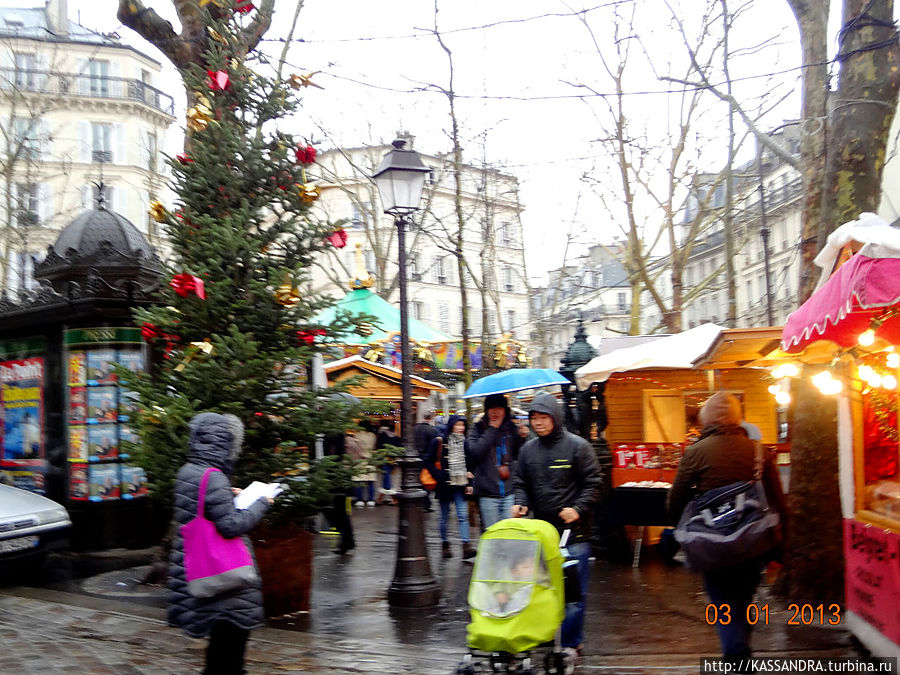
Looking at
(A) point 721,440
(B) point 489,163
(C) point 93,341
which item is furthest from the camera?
(B) point 489,163

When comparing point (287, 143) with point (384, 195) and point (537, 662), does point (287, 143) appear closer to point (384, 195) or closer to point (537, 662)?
point (384, 195)

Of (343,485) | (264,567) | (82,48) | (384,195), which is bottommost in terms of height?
(264,567)

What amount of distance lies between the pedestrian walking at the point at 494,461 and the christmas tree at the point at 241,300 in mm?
2131

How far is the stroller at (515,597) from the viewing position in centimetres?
552

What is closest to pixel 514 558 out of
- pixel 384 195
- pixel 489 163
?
pixel 384 195

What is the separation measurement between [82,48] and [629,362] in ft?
154

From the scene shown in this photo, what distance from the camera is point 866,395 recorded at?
6.71m

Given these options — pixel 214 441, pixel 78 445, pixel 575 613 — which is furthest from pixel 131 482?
pixel 214 441

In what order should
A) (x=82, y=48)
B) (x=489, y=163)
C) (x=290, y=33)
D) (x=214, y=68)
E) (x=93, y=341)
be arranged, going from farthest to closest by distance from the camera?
(x=82, y=48), (x=489, y=163), (x=290, y=33), (x=93, y=341), (x=214, y=68)

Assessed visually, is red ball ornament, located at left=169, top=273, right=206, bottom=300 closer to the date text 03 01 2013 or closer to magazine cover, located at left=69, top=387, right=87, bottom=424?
magazine cover, located at left=69, top=387, right=87, bottom=424

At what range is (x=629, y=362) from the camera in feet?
35.5

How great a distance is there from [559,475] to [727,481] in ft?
4.30

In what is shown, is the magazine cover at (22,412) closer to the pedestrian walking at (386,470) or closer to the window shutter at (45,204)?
the pedestrian walking at (386,470)

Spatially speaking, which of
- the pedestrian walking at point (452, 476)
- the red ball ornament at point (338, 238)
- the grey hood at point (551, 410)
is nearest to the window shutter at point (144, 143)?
the pedestrian walking at point (452, 476)
